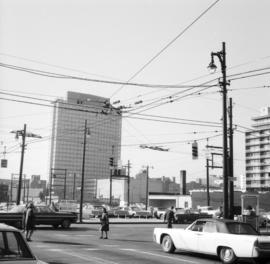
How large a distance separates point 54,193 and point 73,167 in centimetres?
6310

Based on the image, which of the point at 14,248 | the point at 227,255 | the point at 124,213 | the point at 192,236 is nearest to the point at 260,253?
the point at 227,255

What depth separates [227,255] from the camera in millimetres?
14398

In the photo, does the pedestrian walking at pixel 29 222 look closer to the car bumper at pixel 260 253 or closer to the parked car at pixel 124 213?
the car bumper at pixel 260 253

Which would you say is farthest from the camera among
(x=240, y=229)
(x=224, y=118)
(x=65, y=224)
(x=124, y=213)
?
(x=124, y=213)

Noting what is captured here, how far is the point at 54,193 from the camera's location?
174750 millimetres

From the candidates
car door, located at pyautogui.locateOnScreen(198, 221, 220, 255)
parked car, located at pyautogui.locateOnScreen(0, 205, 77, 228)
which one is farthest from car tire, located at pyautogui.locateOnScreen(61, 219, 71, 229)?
car door, located at pyautogui.locateOnScreen(198, 221, 220, 255)

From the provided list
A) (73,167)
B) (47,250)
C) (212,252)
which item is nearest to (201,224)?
(212,252)

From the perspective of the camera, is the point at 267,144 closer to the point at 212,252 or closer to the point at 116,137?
the point at 116,137

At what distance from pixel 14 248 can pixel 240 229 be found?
9.35 m

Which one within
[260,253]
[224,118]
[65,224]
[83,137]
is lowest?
[65,224]

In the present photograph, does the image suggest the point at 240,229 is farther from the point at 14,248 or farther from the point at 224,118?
the point at 14,248

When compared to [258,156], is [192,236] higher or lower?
lower

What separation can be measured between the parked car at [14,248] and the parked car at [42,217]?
2041 cm

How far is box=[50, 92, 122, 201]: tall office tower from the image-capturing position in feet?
100
